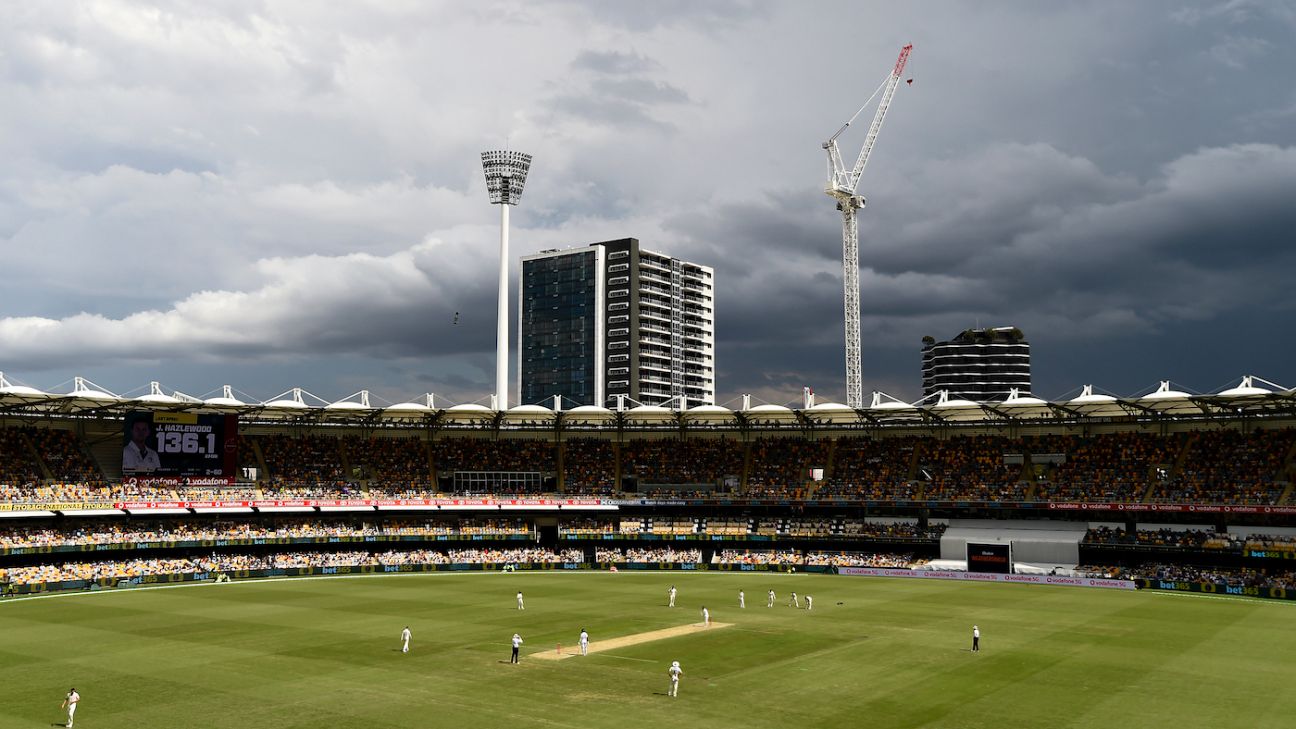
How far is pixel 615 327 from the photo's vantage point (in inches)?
7106

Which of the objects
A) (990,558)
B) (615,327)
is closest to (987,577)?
(990,558)

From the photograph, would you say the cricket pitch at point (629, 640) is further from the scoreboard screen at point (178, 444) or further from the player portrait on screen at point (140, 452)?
the player portrait on screen at point (140, 452)

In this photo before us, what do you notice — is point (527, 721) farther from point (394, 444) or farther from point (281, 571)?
point (394, 444)

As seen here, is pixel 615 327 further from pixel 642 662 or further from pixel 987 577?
pixel 642 662

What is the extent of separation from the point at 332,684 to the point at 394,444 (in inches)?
2536

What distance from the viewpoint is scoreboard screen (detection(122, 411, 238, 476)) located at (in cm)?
7775

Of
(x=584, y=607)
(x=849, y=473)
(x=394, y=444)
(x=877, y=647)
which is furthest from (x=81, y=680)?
(x=849, y=473)

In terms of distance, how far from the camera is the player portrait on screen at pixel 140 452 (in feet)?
254

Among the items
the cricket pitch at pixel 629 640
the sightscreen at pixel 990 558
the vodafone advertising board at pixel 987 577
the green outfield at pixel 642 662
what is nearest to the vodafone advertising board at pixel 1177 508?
the sightscreen at pixel 990 558

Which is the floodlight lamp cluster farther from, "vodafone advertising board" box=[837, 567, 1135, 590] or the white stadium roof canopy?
"vodafone advertising board" box=[837, 567, 1135, 590]

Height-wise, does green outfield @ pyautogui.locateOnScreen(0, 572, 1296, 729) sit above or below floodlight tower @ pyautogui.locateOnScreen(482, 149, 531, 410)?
below

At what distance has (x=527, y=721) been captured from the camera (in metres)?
29.2

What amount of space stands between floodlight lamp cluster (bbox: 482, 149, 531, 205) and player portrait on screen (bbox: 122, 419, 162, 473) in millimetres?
45425

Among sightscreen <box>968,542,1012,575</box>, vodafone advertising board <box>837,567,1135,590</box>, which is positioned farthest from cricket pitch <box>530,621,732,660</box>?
sightscreen <box>968,542,1012,575</box>
